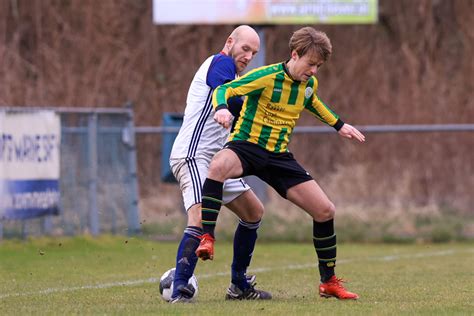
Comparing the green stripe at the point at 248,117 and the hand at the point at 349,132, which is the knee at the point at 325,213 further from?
the green stripe at the point at 248,117

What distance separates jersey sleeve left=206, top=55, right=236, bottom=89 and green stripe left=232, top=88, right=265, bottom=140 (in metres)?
0.22

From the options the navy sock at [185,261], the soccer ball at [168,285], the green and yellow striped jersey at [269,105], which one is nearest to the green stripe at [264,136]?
the green and yellow striped jersey at [269,105]

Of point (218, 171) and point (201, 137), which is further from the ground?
point (201, 137)

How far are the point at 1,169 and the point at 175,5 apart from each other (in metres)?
4.84

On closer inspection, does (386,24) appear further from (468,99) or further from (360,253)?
(360,253)

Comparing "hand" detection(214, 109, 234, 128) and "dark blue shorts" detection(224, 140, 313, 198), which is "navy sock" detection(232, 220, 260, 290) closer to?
"dark blue shorts" detection(224, 140, 313, 198)

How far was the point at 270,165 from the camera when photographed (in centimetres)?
753

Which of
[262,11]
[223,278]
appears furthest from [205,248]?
[262,11]

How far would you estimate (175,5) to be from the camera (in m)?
16.6

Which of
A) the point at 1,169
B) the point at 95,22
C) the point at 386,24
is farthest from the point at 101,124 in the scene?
the point at 386,24

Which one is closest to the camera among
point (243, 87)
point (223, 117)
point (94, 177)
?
point (223, 117)

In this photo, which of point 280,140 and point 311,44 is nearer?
point 311,44

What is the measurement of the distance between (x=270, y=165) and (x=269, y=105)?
40 centimetres

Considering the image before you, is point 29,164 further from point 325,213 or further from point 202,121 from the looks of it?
point 325,213
